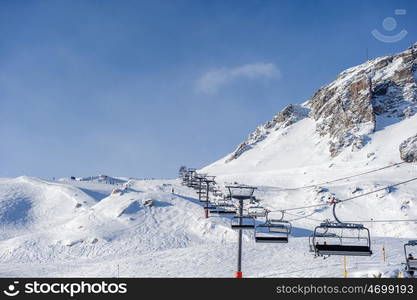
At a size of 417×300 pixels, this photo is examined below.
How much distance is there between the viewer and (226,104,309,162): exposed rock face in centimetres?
15350

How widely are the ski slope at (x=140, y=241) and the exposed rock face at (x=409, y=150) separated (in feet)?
103

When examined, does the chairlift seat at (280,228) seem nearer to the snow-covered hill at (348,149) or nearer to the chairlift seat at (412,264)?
the chairlift seat at (412,264)

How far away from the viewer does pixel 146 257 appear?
112 ft

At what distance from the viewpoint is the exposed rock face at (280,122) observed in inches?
6043

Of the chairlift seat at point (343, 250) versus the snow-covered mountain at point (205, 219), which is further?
the snow-covered mountain at point (205, 219)

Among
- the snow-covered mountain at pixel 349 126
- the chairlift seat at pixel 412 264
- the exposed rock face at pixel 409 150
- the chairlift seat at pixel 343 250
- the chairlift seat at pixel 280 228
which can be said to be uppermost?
the snow-covered mountain at pixel 349 126

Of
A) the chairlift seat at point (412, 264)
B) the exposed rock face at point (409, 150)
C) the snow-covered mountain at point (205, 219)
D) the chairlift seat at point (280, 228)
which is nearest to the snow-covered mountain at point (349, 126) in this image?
the exposed rock face at point (409, 150)

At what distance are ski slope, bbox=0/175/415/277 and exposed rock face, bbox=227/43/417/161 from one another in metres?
54.8

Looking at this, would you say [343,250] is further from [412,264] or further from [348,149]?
[348,149]

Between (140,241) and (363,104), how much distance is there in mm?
97129

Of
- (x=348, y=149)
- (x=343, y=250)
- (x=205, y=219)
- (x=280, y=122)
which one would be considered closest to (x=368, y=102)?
(x=348, y=149)

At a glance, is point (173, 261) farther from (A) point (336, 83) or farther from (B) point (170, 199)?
(A) point (336, 83)

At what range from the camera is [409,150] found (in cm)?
8231

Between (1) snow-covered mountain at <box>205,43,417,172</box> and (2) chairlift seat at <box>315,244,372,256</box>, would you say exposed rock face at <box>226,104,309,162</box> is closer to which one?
(1) snow-covered mountain at <box>205,43,417,172</box>
